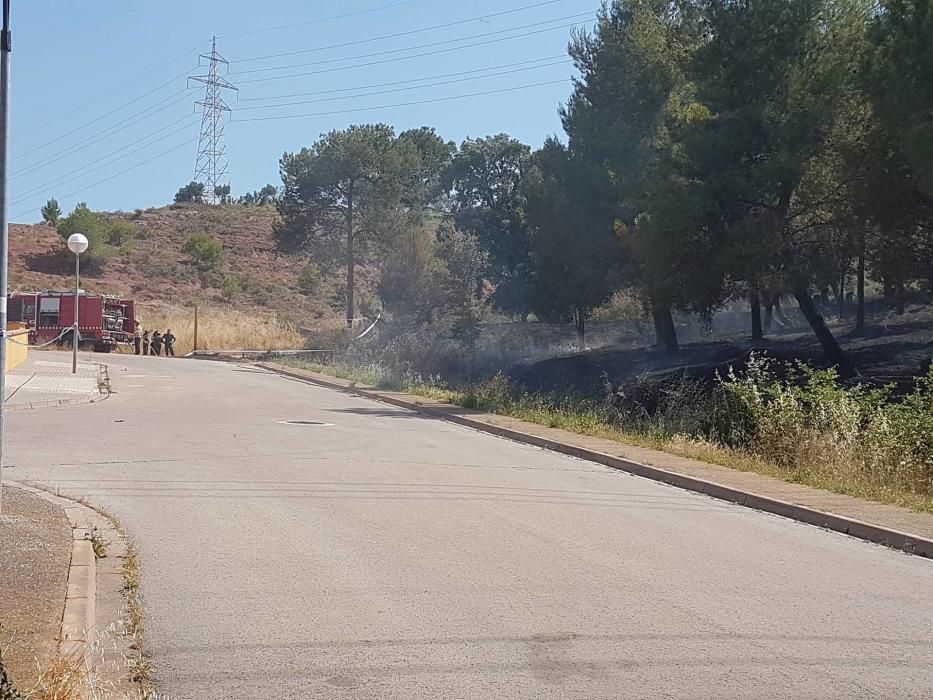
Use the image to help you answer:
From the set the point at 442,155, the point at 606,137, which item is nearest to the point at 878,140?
the point at 606,137

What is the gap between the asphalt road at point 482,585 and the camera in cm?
589

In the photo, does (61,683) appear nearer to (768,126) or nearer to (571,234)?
(768,126)

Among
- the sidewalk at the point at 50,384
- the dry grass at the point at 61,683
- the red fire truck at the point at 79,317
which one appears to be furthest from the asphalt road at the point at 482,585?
the red fire truck at the point at 79,317

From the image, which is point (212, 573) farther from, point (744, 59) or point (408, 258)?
point (408, 258)

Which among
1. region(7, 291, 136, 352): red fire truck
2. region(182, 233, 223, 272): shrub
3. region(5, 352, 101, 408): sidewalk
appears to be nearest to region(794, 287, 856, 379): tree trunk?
region(5, 352, 101, 408): sidewalk

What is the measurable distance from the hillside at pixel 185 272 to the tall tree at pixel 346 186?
16.1 m

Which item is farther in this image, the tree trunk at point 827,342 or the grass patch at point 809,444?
the tree trunk at point 827,342

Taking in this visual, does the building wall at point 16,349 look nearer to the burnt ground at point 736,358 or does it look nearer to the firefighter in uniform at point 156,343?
the burnt ground at point 736,358

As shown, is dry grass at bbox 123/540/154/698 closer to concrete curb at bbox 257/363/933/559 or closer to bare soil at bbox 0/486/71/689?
bare soil at bbox 0/486/71/689

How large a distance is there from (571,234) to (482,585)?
35741mm

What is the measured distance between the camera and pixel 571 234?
141ft

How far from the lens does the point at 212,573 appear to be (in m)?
8.20

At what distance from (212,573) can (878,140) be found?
23.3 m

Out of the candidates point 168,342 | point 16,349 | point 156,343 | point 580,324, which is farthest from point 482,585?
point 156,343
